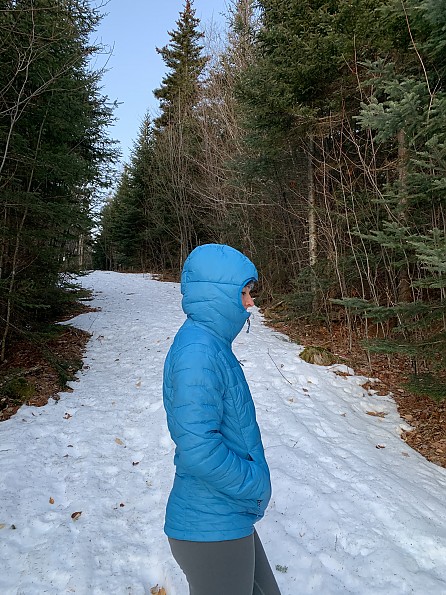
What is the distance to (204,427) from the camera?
4.90 feet

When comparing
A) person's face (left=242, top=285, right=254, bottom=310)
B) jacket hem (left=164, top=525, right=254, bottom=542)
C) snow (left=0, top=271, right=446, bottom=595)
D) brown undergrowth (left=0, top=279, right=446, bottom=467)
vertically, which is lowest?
snow (left=0, top=271, right=446, bottom=595)

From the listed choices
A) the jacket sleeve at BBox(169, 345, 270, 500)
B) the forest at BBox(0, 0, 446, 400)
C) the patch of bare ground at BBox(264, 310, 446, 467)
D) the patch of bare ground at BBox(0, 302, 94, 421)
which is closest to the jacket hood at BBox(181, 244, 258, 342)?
the jacket sleeve at BBox(169, 345, 270, 500)

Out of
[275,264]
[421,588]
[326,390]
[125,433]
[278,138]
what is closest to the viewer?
[421,588]

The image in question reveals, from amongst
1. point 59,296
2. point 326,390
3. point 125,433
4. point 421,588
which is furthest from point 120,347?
point 421,588

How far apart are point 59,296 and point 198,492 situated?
7344 millimetres

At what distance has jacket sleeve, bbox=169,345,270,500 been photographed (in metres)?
1.49

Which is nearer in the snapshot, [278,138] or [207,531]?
[207,531]

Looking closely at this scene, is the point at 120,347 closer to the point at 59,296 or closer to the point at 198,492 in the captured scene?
the point at 59,296

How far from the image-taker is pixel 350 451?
451cm

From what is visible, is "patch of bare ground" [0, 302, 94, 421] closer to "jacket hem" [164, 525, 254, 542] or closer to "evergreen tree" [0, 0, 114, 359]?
"evergreen tree" [0, 0, 114, 359]

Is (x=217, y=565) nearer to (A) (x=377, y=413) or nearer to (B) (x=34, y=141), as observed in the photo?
(A) (x=377, y=413)

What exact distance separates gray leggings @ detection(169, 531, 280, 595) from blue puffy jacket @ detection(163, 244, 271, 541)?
0.03 metres

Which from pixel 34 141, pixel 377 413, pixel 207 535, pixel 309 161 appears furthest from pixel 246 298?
pixel 309 161

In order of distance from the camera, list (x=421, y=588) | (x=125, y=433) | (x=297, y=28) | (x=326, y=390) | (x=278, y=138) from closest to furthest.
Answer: (x=421, y=588) → (x=125, y=433) → (x=326, y=390) → (x=297, y=28) → (x=278, y=138)
